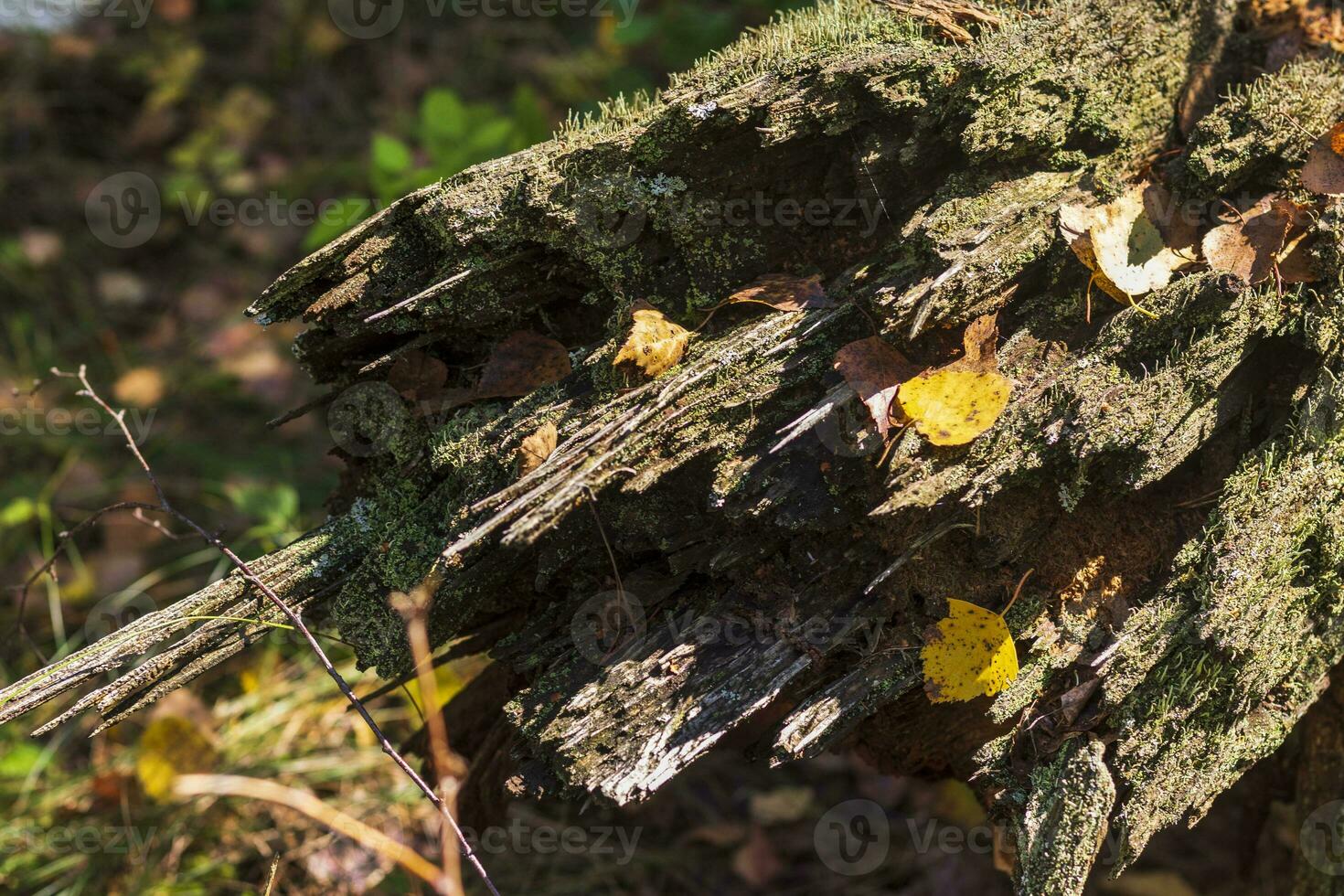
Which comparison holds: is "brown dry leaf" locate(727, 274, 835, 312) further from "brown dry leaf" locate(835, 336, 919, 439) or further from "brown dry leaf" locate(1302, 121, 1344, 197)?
"brown dry leaf" locate(1302, 121, 1344, 197)

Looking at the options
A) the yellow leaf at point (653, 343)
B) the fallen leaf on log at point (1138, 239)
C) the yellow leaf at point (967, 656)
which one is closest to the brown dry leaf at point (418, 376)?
the yellow leaf at point (653, 343)

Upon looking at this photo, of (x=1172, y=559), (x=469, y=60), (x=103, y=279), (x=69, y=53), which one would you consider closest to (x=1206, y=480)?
(x=1172, y=559)

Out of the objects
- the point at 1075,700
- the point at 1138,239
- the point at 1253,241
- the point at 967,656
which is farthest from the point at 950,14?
the point at 1075,700

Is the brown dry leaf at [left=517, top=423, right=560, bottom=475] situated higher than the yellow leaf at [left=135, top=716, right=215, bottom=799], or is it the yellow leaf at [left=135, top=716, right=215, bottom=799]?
the brown dry leaf at [left=517, top=423, right=560, bottom=475]

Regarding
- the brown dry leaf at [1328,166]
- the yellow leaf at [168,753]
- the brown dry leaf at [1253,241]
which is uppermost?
the brown dry leaf at [1328,166]

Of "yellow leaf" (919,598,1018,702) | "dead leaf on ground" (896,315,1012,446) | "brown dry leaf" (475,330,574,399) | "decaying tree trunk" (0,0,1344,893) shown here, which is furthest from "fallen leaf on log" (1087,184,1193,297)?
"brown dry leaf" (475,330,574,399)

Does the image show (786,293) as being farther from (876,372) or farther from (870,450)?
(870,450)

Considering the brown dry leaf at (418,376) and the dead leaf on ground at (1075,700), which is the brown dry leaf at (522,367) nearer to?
the brown dry leaf at (418,376)
